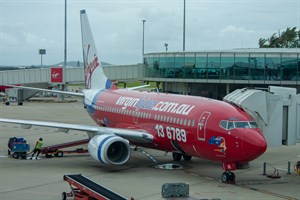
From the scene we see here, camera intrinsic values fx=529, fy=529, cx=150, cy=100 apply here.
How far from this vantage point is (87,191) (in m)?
17.8

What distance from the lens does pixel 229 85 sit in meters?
48.8

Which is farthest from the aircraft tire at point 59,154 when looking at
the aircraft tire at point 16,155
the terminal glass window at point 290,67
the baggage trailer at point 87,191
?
the terminal glass window at point 290,67

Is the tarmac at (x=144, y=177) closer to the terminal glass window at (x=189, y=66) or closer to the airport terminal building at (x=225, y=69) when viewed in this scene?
the airport terminal building at (x=225, y=69)

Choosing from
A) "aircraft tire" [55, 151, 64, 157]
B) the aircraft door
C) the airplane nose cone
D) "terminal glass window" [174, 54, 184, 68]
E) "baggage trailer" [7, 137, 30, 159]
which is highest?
"terminal glass window" [174, 54, 184, 68]

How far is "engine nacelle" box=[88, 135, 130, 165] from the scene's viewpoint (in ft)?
80.6

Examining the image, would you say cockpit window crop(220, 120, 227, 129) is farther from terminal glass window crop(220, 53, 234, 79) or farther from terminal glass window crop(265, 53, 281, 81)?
terminal glass window crop(220, 53, 234, 79)

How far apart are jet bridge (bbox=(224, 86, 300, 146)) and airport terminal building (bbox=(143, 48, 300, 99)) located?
21.9 m

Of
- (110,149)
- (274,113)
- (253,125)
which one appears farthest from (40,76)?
(253,125)

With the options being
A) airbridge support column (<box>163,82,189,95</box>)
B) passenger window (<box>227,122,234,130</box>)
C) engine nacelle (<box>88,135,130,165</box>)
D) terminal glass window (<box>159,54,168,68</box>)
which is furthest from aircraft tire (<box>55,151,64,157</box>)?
airbridge support column (<box>163,82,189,95</box>)

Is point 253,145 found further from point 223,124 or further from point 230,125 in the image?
point 223,124

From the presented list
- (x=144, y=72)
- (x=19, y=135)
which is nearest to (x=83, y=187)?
(x=19, y=135)

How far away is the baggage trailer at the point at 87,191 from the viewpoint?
1703 centimetres

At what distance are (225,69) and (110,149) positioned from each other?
926 inches

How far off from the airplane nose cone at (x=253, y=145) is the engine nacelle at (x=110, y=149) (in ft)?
20.9
